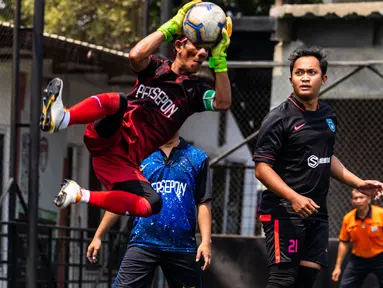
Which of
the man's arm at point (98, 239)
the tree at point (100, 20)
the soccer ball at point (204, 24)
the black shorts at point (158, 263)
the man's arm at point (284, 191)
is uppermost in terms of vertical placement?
the tree at point (100, 20)

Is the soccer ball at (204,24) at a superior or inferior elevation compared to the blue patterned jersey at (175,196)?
superior

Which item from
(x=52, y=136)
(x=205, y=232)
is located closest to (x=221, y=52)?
(x=205, y=232)

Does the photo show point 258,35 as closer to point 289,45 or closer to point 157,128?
point 289,45

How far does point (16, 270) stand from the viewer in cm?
1011

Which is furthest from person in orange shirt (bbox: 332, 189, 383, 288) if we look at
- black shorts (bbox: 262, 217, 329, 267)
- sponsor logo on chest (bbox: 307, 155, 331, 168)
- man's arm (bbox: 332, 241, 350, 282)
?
sponsor logo on chest (bbox: 307, 155, 331, 168)

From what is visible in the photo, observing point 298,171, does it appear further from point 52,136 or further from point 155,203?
point 52,136

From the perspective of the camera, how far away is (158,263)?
7316mm

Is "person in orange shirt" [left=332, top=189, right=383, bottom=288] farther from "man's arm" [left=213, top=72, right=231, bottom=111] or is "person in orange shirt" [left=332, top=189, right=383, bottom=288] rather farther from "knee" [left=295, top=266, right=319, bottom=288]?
"man's arm" [left=213, top=72, right=231, bottom=111]

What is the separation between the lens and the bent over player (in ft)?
21.3

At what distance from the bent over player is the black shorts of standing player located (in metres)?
0.89

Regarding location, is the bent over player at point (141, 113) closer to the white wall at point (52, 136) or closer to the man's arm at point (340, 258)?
the white wall at point (52, 136)

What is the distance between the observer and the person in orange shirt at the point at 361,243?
1129 centimetres

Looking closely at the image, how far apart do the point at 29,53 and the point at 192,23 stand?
4.36 m

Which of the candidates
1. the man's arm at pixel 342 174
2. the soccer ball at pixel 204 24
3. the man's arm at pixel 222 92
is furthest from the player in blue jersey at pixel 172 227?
the soccer ball at pixel 204 24
